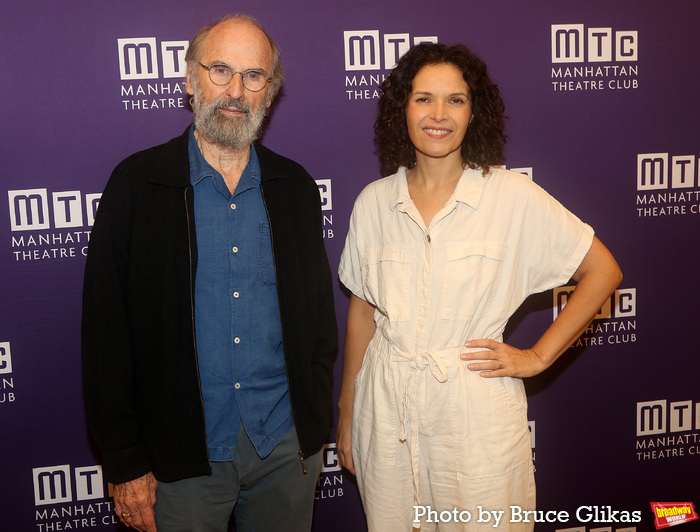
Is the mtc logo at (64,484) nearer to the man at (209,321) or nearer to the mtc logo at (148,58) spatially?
the man at (209,321)

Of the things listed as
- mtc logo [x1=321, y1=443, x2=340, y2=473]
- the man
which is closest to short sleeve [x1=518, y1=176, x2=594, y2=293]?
the man

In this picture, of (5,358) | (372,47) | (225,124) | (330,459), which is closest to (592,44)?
(372,47)

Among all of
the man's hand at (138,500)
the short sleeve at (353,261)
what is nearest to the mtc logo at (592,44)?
the short sleeve at (353,261)

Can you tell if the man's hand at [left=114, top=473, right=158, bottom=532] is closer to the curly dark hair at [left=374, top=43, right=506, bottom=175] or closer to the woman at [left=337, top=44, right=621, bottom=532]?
the woman at [left=337, top=44, right=621, bottom=532]

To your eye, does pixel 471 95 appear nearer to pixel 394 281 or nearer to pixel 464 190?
pixel 464 190

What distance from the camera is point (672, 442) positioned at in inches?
116

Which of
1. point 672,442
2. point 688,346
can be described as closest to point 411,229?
point 688,346

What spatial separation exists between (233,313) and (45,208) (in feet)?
3.37

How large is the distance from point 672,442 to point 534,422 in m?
0.69

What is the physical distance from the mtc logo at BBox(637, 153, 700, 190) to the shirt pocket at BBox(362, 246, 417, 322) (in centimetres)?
137

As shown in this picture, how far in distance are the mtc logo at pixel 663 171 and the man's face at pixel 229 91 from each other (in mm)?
1755

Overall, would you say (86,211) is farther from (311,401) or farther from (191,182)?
(311,401)

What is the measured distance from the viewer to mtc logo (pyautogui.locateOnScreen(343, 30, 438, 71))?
2.48m

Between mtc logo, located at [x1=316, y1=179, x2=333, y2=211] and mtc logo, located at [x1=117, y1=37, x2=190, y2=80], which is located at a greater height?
mtc logo, located at [x1=117, y1=37, x2=190, y2=80]
